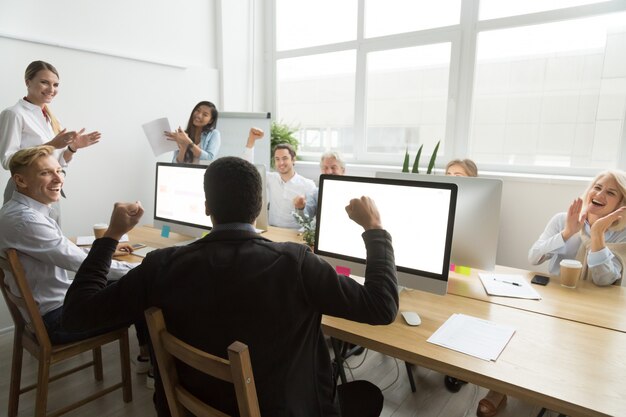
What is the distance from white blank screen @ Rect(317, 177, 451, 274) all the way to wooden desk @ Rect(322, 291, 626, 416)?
21cm

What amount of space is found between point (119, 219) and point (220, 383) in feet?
1.73

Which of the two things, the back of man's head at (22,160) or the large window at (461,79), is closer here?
the back of man's head at (22,160)

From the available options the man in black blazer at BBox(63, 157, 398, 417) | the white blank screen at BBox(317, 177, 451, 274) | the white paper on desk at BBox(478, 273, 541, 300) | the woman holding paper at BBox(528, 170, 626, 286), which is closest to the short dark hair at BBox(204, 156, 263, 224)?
the man in black blazer at BBox(63, 157, 398, 417)

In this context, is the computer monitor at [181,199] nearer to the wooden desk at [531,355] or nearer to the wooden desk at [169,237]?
the wooden desk at [169,237]

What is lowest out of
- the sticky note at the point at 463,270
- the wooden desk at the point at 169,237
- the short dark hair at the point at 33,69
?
the wooden desk at the point at 169,237

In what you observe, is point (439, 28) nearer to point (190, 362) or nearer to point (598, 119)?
point (598, 119)

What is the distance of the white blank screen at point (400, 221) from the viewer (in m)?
1.43

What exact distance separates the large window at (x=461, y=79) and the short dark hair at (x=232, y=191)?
3.12 m

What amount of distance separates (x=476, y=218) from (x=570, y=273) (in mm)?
486

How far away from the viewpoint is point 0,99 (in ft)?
8.96

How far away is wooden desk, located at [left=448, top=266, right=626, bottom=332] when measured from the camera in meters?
1.46

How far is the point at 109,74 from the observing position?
10.8 ft

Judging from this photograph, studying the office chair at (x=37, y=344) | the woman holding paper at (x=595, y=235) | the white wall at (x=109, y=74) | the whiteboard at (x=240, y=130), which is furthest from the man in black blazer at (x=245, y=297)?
the whiteboard at (x=240, y=130)

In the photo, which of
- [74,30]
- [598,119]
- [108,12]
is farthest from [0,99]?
[598,119]
